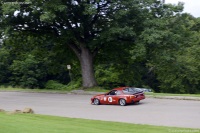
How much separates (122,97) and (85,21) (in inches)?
518

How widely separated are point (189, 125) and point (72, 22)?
22585mm

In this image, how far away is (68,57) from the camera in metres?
41.4

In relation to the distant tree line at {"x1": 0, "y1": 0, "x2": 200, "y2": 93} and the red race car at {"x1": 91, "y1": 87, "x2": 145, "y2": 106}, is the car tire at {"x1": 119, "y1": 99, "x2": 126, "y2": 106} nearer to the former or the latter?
the red race car at {"x1": 91, "y1": 87, "x2": 145, "y2": 106}

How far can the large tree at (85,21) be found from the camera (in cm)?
3012

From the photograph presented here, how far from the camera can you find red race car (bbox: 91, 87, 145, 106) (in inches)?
886

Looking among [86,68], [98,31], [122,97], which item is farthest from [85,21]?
[122,97]

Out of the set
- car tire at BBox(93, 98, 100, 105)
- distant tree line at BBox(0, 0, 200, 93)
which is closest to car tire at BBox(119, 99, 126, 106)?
car tire at BBox(93, 98, 100, 105)

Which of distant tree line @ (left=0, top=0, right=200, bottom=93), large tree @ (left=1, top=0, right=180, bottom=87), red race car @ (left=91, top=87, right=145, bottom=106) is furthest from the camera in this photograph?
distant tree line @ (left=0, top=0, right=200, bottom=93)

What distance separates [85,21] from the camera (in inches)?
1336

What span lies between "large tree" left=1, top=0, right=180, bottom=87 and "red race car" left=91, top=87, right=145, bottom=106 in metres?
8.41

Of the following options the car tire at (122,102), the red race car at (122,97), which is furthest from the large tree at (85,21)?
the car tire at (122,102)

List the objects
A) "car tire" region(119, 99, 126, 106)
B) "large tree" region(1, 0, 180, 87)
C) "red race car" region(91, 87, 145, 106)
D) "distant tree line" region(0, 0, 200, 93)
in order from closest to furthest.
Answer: "red race car" region(91, 87, 145, 106) < "car tire" region(119, 99, 126, 106) < "large tree" region(1, 0, 180, 87) < "distant tree line" region(0, 0, 200, 93)

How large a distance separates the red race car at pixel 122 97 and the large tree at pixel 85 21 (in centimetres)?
841

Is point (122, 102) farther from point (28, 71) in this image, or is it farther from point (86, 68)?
point (28, 71)
